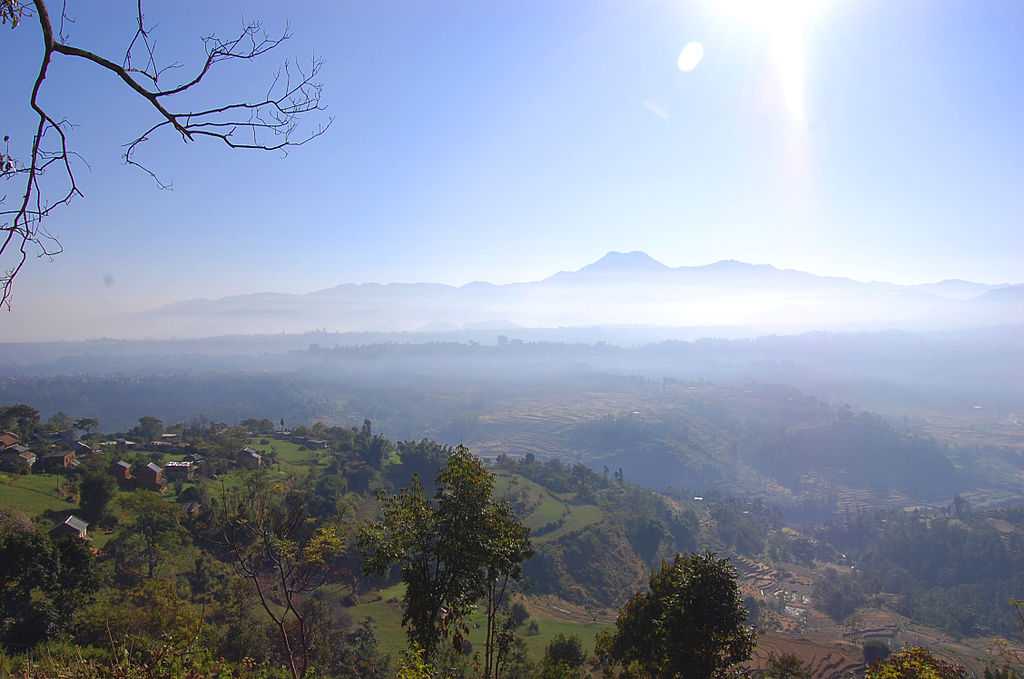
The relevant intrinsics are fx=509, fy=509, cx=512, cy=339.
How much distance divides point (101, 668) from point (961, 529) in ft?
213

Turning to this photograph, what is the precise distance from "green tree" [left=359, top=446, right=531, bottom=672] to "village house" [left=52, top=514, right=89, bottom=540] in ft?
62.5

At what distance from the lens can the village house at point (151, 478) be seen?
2641 cm

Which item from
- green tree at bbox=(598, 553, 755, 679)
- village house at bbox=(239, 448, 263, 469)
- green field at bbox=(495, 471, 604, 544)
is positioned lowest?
green field at bbox=(495, 471, 604, 544)

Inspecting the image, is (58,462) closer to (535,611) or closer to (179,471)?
(179,471)

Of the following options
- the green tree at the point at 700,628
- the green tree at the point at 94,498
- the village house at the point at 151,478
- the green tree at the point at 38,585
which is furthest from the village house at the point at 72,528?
the green tree at the point at 700,628

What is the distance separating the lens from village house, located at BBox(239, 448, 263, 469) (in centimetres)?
3381

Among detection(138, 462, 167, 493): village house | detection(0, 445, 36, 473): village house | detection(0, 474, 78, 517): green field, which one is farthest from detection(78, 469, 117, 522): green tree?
detection(0, 445, 36, 473): village house

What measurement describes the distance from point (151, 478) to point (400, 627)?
15.7 meters

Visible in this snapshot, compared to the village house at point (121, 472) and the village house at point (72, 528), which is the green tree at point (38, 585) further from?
the village house at point (121, 472)

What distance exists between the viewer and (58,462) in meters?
26.7

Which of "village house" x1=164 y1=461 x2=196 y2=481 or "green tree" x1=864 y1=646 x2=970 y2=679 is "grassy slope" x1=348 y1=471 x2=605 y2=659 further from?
"village house" x1=164 y1=461 x2=196 y2=481

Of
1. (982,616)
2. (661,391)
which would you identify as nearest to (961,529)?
(982,616)

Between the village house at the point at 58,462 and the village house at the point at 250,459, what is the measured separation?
Answer: 8723 mm

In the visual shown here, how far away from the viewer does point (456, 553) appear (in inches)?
208
